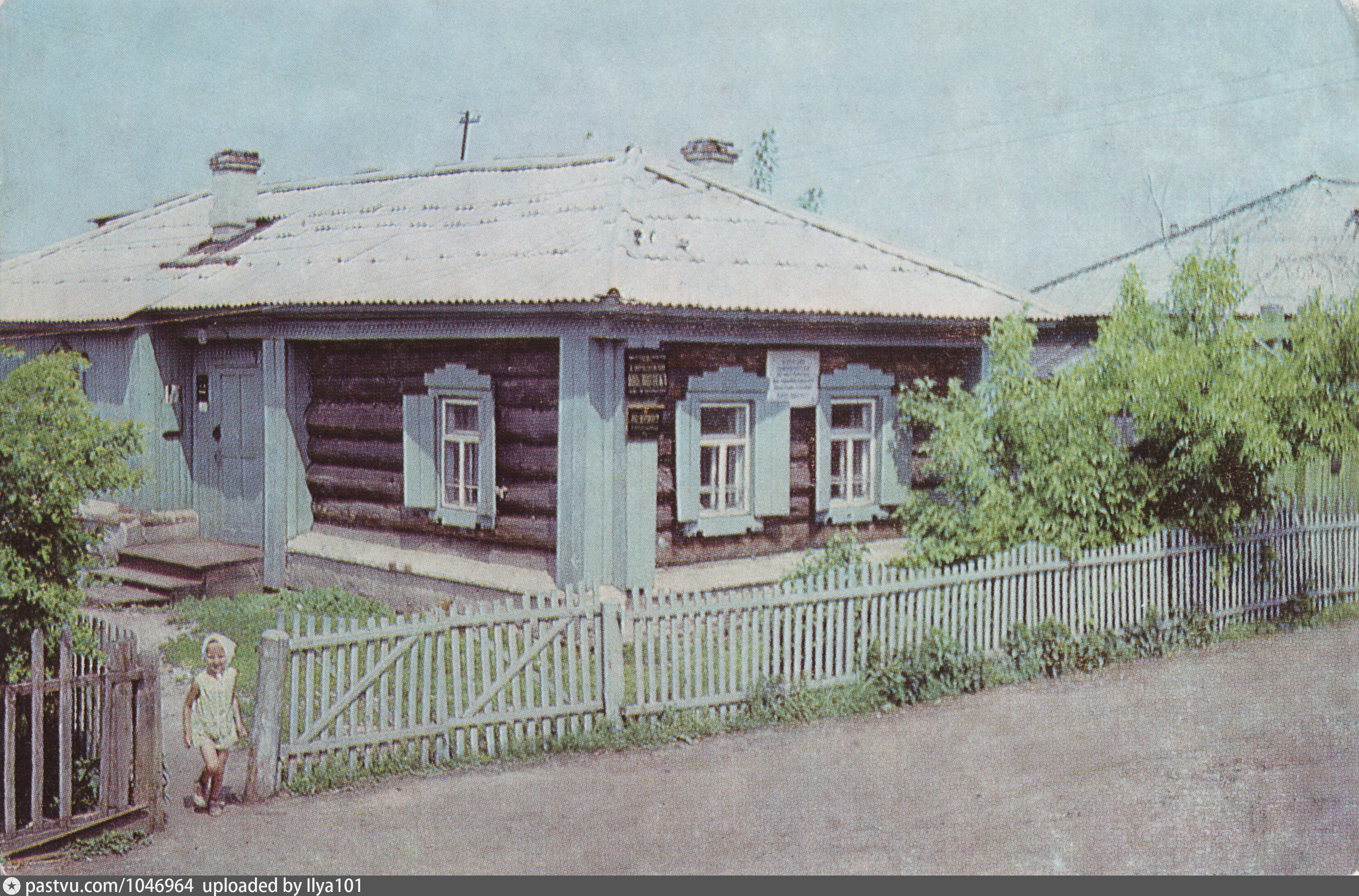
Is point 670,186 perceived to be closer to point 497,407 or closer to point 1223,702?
point 497,407

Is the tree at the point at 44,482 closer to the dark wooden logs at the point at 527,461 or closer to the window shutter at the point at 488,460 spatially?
the dark wooden logs at the point at 527,461

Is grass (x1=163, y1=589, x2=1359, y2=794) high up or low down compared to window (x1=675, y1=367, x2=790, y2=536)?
down

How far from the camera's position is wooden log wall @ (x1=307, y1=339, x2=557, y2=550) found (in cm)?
1087

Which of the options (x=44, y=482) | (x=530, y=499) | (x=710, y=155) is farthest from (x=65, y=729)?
(x=710, y=155)

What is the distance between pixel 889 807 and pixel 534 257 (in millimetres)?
6397

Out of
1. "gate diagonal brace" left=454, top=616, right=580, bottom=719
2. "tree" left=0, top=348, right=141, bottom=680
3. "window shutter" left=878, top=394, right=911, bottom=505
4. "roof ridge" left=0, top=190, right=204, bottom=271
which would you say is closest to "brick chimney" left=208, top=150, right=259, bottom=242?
"roof ridge" left=0, top=190, right=204, bottom=271

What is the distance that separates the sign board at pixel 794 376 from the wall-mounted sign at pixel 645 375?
1.46 meters

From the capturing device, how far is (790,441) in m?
11.8

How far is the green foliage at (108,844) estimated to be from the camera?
5.99 m

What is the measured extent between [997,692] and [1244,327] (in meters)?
3.90

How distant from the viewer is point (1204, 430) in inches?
380

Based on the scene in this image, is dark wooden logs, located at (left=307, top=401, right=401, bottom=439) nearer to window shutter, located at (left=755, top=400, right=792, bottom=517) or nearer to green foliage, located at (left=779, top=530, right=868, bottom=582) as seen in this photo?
window shutter, located at (left=755, top=400, right=792, bottom=517)

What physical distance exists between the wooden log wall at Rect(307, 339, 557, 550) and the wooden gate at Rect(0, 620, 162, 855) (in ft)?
15.0

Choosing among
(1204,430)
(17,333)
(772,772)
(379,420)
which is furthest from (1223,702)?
(17,333)
